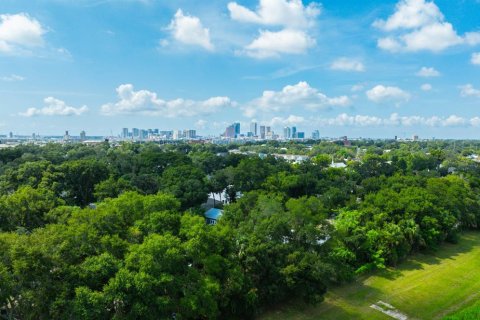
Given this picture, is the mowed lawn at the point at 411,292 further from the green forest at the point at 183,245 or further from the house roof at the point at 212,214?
the house roof at the point at 212,214

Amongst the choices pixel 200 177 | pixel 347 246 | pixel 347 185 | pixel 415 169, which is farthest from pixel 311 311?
pixel 415 169

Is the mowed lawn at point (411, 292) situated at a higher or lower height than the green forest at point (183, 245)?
lower

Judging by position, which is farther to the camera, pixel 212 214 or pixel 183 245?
pixel 212 214

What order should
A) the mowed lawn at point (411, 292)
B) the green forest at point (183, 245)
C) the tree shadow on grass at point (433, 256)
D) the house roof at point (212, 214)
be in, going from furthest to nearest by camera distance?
the house roof at point (212, 214) < the tree shadow on grass at point (433, 256) < the mowed lawn at point (411, 292) < the green forest at point (183, 245)

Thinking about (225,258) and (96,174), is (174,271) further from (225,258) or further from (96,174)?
(96,174)

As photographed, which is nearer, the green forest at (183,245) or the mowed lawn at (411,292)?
the green forest at (183,245)

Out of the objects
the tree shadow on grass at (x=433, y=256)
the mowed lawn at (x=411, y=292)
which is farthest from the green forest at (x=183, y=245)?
the mowed lawn at (x=411, y=292)

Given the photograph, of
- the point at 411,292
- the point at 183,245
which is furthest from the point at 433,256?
the point at 183,245

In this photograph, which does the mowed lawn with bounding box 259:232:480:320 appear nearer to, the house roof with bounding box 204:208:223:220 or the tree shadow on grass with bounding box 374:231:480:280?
the tree shadow on grass with bounding box 374:231:480:280

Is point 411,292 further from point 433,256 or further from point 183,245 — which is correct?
point 183,245

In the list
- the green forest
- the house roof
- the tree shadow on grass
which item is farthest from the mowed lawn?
the house roof
